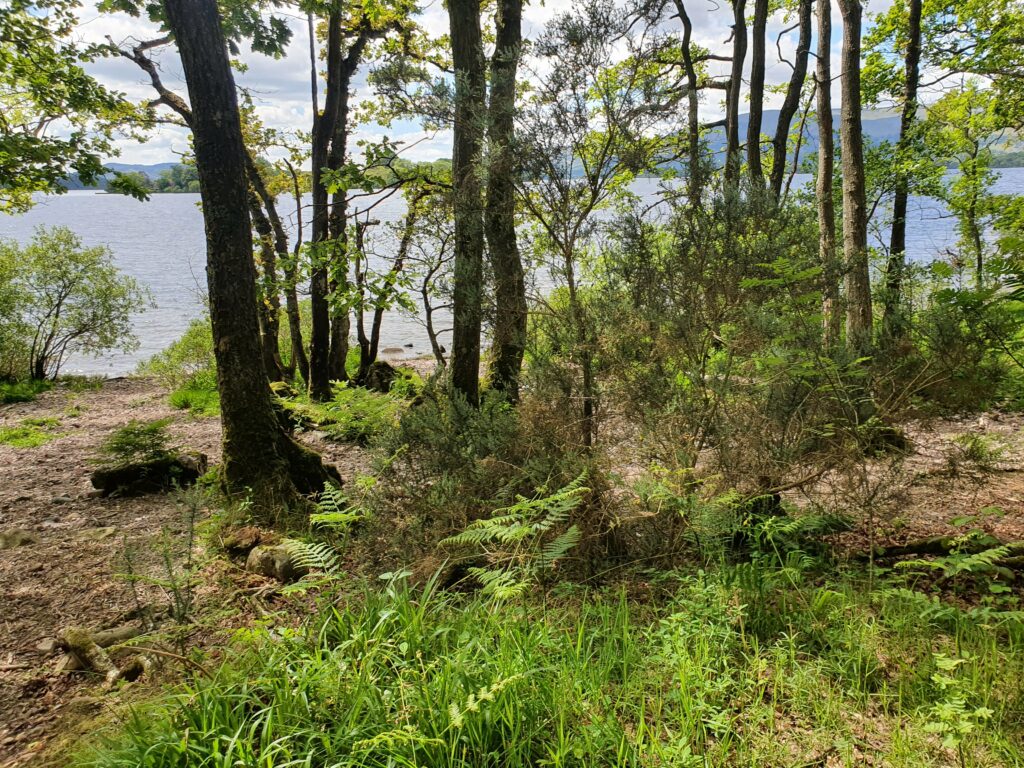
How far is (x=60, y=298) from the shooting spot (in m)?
15.0

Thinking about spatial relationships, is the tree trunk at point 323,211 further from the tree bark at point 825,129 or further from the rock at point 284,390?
the tree bark at point 825,129

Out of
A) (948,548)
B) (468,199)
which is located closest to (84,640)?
(468,199)

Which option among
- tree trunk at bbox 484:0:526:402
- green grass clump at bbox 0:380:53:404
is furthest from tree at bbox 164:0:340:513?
green grass clump at bbox 0:380:53:404

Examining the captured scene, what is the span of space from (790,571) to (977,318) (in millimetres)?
1795

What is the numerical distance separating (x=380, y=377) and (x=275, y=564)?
7767 mm

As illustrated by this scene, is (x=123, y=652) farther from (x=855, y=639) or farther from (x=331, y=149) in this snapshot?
(x=331, y=149)

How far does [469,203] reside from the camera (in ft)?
15.4

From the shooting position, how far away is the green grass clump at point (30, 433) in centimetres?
841

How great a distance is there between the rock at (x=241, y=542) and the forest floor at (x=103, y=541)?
258 mm

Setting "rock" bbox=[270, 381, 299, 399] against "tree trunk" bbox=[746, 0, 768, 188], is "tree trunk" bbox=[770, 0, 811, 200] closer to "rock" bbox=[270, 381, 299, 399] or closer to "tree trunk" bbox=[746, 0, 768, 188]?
"tree trunk" bbox=[746, 0, 768, 188]

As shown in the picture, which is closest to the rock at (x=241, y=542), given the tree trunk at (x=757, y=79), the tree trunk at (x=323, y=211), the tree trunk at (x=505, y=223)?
the tree trunk at (x=505, y=223)

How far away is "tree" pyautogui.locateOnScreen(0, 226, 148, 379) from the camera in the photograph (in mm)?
14539

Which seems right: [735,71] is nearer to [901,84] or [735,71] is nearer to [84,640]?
[901,84]

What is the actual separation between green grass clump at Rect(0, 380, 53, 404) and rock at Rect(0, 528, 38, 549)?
1072cm
